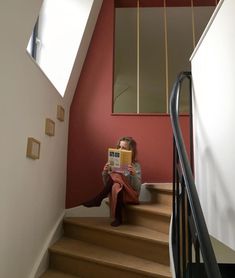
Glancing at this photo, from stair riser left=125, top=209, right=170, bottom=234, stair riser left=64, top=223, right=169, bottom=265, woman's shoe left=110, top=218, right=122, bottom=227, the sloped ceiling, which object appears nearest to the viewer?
stair riser left=64, top=223, right=169, bottom=265

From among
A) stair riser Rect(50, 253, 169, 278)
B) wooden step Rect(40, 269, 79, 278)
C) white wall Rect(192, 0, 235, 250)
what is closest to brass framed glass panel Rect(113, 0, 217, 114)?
white wall Rect(192, 0, 235, 250)

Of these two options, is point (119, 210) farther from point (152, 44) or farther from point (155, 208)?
point (152, 44)

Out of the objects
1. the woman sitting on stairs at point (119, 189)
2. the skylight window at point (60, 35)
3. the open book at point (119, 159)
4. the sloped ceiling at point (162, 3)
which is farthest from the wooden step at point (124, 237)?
the sloped ceiling at point (162, 3)

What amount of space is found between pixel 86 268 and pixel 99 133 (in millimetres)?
1512

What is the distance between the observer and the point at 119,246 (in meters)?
2.37

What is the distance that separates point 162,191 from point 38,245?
1150mm

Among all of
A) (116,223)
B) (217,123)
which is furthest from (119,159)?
(217,123)

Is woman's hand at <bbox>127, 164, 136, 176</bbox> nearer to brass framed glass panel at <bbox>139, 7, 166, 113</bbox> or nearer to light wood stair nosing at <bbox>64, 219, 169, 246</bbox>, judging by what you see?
light wood stair nosing at <bbox>64, 219, 169, 246</bbox>

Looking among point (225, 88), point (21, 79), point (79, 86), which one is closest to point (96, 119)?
point (79, 86)

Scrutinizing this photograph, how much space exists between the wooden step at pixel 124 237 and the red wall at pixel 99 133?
508 millimetres

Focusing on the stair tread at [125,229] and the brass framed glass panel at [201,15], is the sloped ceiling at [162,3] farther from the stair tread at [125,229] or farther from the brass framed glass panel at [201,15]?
the stair tread at [125,229]

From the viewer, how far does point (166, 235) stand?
7.59 ft

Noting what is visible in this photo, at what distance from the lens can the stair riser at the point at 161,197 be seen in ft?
8.82

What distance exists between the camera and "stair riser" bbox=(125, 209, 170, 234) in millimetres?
2387
